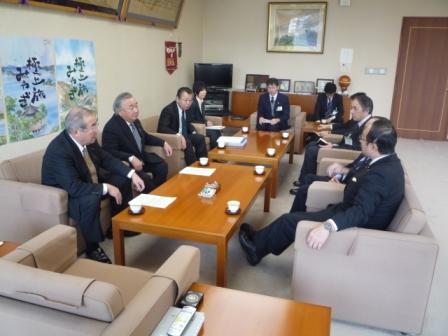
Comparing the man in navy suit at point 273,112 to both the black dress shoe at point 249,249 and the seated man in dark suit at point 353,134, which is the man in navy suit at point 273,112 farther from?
the black dress shoe at point 249,249

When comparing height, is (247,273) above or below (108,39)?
below

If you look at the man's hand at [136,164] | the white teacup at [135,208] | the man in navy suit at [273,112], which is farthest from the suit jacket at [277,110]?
the white teacup at [135,208]

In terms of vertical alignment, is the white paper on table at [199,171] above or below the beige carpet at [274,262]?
above

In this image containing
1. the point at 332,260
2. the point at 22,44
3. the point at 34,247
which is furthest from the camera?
the point at 22,44

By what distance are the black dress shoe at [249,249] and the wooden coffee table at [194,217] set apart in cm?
Result: 29

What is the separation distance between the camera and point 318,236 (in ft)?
6.47

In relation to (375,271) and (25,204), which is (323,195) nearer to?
(375,271)

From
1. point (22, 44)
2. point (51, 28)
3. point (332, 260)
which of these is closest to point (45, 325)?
point (332, 260)

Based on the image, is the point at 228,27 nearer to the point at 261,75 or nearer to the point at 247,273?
the point at 261,75

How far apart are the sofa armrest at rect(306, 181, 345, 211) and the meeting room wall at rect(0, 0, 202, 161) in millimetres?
2396

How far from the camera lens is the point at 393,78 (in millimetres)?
6684

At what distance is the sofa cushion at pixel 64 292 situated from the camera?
1.17 metres

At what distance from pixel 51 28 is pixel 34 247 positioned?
247 centimetres

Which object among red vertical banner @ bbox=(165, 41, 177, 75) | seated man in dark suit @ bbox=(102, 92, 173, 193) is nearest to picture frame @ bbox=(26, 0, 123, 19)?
seated man in dark suit @ bbox=(102, 92, 173, 193)
